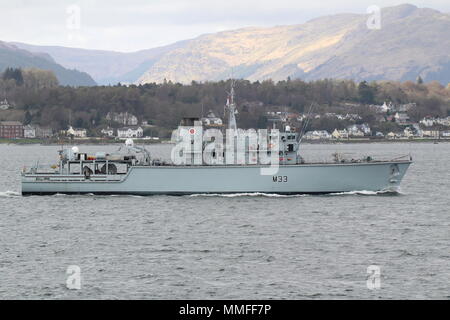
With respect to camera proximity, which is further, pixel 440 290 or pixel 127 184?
pixel 127 184

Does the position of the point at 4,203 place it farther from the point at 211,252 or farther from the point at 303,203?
the point at 211,252

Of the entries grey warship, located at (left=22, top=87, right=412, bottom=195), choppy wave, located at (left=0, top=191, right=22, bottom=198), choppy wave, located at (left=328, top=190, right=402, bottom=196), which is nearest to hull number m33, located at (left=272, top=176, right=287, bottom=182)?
grey warship, located at (left=22, top=87, right=412, bottom=195)

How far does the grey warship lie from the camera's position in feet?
197

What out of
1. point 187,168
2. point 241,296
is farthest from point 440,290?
point 187,168

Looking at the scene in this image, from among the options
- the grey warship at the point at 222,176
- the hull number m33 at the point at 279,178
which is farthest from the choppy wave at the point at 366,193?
the hull number m33 at the point at 279,178

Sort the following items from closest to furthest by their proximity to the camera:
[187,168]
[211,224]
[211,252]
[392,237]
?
[211,252] < [392,237] < [211,224] < [187,168]

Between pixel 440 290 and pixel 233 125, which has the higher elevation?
pixel 233 125

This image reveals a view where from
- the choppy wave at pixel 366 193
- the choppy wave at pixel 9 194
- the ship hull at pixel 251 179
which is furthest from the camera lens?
the choppy wave at pixel 9 194

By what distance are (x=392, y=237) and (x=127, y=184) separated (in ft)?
76.4

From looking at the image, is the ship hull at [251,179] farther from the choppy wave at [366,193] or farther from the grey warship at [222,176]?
the choppy wave at [366,193]

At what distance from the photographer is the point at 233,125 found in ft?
206

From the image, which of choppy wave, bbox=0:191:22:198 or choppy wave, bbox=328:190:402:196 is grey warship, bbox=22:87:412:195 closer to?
choppy wave, bbox=328:190:402:196

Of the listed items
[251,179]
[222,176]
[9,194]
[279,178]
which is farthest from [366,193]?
[9,194]

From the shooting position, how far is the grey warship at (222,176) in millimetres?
60156
